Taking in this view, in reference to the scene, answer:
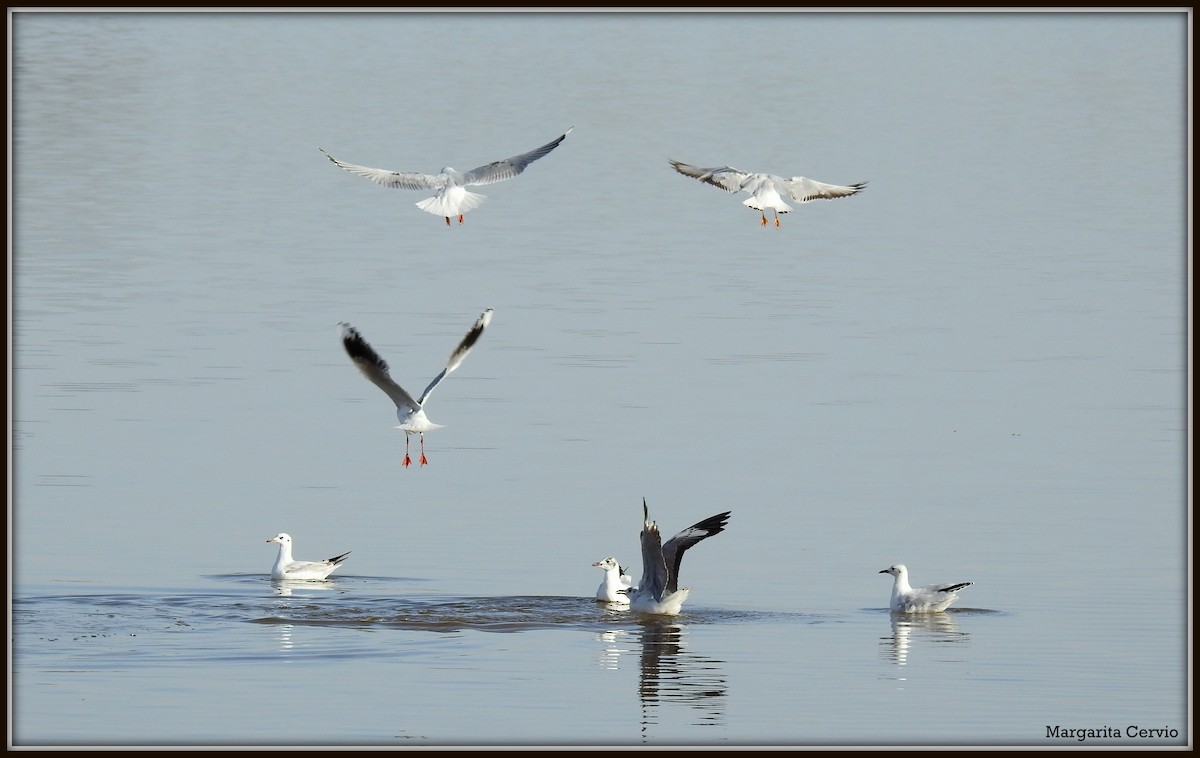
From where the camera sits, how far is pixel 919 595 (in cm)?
1848

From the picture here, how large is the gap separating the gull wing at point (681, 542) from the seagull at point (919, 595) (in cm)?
151

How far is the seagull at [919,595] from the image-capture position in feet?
60.5

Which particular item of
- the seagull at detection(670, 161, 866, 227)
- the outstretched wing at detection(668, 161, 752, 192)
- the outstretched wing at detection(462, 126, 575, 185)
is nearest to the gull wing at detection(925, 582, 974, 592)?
the seagull at detection(670, 161, 866, 227)

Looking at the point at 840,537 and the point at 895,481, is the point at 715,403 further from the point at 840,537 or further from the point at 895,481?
the point at 840,537

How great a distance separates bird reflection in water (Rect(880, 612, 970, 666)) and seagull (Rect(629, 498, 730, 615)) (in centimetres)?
163

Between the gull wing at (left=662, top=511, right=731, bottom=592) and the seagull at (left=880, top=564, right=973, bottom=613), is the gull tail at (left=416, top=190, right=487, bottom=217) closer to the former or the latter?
the gull wing at (left=662, top=511, right=731, bottom=592)

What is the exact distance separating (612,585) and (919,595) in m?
2.58

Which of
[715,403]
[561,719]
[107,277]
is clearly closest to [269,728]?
[561,719]

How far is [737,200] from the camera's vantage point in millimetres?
55750

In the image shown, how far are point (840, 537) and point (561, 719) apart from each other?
238 inches

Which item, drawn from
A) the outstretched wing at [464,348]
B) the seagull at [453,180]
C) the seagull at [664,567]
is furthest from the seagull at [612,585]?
the seagull at [453,180]

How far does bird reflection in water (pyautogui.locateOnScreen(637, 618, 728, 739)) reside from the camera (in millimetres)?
15053

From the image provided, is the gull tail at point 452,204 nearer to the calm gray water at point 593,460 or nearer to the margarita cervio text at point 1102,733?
the calm gray water at point 593,460

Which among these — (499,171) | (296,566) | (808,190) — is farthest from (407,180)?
(296,566)
